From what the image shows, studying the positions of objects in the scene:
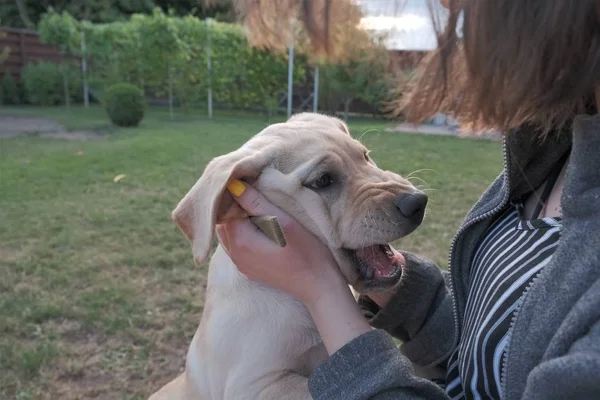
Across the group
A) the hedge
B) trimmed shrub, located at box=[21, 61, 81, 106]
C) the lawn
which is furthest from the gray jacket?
trimmed shrub, located at box=[21, 61, 81, 106]

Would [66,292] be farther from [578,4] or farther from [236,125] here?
[236,125]

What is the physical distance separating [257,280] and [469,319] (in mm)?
734

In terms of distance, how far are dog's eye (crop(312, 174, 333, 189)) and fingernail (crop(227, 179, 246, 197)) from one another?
29 centimetres

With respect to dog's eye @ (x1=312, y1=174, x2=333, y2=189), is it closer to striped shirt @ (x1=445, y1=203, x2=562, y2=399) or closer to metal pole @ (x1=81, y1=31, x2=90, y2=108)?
striped shirt @ (x1=445, y1=203, x2=562, y2=399)

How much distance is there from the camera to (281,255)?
1820 millimetres

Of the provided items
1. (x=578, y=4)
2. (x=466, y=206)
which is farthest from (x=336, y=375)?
(x=466, y=206)

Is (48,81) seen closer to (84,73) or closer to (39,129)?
(84,73)

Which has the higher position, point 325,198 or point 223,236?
point 325,198

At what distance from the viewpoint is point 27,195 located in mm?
7047

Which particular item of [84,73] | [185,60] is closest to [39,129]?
[185,60]

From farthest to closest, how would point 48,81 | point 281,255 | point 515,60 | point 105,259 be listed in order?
point 48,81 → point 105,259 → point 281,255 → point 515,60

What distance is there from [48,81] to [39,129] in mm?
8391

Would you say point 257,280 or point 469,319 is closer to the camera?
point 469,319

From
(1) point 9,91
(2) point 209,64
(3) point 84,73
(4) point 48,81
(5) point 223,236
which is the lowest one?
(1) point 9,91
